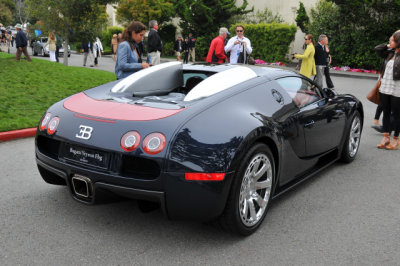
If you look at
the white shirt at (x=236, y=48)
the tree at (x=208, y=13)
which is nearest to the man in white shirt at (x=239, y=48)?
the white shirt at (x=236, y=48)

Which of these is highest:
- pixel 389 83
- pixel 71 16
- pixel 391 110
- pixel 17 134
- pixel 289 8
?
pixel 289 8

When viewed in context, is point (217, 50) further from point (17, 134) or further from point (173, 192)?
point (173, 192)

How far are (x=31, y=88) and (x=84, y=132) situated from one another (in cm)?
777

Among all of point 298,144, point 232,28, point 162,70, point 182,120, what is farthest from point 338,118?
point 232,28

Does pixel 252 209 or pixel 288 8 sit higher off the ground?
pixel 288 8

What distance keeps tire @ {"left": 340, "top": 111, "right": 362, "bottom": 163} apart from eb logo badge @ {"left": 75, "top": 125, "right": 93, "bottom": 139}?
3300 mm

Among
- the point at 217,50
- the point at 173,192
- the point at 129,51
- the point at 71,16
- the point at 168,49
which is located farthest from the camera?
the point at 168,49

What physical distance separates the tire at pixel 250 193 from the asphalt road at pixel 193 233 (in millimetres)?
134

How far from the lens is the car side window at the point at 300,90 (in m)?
4.07

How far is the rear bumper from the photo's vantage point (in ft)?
9.30

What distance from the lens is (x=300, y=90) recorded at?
4.33 m

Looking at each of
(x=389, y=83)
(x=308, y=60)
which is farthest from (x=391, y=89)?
(x=308, y=60)

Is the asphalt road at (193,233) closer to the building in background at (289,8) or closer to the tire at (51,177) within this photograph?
the tire at (51,177)

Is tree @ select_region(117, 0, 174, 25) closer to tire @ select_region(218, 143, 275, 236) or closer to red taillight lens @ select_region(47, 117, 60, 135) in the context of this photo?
red taillight lens @ select_region(47, 117, 60, 135)
